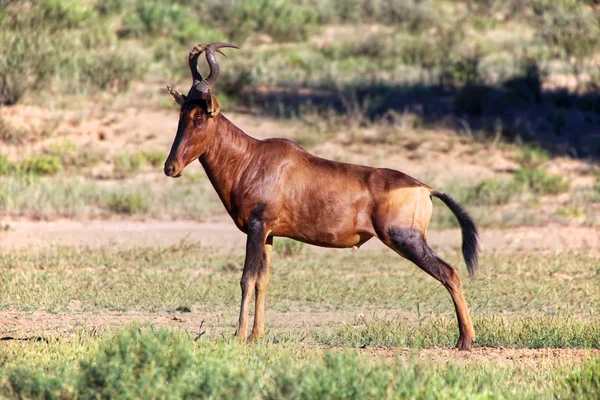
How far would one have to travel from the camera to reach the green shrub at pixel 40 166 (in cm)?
2031

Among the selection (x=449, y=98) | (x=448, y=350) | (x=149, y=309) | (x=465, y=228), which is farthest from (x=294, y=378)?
(x=449, y=98)

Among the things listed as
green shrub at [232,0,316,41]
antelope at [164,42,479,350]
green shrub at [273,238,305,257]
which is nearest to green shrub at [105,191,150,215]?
green shrub at [273,238,305,257]

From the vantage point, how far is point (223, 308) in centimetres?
1208

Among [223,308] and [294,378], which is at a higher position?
[294,378]

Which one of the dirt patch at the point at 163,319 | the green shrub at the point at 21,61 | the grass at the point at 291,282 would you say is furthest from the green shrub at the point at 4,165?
the dirt patch at the point at 163,319

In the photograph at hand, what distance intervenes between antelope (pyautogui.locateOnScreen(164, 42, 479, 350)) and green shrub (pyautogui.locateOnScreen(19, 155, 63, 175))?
10997mm

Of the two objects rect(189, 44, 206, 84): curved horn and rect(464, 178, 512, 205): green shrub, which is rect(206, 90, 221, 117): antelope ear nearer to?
rect(189, 44, 206, 84): curved horn

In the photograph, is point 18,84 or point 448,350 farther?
point 18,84

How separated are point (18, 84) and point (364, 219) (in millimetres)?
14370

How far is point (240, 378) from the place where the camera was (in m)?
7.29

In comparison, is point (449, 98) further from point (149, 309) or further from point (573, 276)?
point (149, 309)

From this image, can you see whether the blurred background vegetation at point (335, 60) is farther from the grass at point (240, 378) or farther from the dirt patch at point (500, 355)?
the grass at point (240, 378)

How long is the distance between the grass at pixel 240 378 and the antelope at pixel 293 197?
1559mm

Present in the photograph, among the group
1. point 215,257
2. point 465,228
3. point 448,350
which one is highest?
point 465,228
